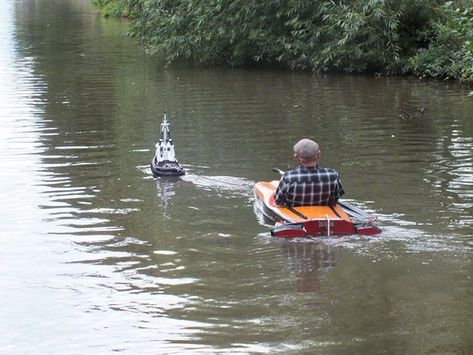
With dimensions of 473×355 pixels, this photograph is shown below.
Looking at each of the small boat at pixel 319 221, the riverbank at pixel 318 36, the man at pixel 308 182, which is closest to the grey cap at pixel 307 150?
the man at pixel 308 182

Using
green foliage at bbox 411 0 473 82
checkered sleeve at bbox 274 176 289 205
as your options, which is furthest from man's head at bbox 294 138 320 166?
green foliage at bbox 411 0 473 82

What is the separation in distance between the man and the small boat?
12 cm

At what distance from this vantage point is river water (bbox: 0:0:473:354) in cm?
743

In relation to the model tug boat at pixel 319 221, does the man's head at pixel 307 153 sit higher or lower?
higher

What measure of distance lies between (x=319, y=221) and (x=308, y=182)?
603 millimetres

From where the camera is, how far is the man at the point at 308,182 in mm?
10398

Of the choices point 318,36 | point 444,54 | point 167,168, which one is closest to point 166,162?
point 167,168

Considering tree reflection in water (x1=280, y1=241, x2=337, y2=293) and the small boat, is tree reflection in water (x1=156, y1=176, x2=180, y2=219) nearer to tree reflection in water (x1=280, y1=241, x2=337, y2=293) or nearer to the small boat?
the small boat

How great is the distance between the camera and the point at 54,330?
24.7 ft

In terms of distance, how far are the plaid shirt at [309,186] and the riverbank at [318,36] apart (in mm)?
13204

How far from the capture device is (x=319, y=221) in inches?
393

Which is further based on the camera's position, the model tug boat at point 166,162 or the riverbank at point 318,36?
the riverbank at point 318,36

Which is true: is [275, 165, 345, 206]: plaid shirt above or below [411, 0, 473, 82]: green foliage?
below

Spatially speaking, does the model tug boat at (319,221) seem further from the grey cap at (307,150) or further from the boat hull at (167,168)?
the boat hull at (167,168)
